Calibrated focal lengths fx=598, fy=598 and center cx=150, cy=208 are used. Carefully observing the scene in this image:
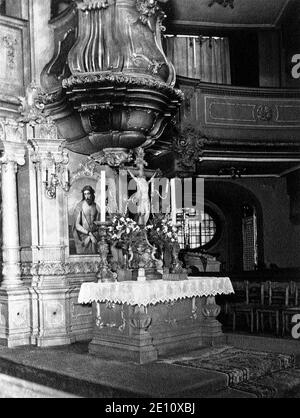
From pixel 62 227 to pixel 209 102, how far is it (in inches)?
196

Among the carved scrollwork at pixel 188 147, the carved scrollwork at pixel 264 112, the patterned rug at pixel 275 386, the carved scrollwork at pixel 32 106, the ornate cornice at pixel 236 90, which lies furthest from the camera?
the carved scrollwork at pixel 264 112

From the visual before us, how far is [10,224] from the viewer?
8289mm

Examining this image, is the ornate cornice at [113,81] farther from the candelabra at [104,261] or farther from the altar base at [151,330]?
the altar base at [151,330]

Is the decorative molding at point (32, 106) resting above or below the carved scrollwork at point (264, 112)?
below

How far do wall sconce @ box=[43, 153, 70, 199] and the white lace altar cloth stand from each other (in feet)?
5.29

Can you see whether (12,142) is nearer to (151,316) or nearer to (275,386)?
(151,316)

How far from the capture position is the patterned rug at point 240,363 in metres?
6.07

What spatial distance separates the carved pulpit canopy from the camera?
7.11 meters

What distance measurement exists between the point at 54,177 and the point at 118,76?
1.87 metres

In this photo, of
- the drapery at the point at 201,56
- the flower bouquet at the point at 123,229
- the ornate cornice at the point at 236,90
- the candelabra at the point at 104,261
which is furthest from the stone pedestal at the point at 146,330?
the drapery at the point at 201,56

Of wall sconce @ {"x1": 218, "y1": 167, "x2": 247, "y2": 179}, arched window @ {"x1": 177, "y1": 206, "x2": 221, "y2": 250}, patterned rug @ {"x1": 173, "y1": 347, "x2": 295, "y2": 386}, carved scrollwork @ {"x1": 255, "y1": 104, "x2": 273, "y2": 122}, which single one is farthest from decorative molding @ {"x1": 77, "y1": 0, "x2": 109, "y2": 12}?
arched window @ {"x1": 177, "y1": 206, "x2": 221, "y2": 250}

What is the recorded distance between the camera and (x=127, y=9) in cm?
747

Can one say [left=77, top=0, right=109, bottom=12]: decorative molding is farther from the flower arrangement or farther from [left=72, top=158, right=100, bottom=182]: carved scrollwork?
the flower arrangement

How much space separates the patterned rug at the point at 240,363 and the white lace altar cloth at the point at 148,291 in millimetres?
729
